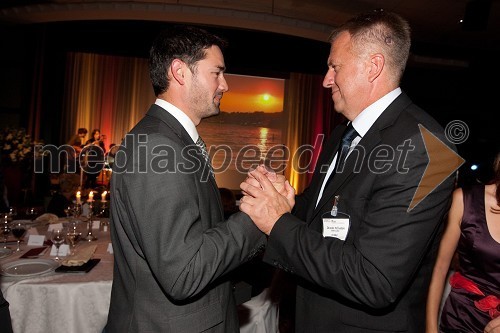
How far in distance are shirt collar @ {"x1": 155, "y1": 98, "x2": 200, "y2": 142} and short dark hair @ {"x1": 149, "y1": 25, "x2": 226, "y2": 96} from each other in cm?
9

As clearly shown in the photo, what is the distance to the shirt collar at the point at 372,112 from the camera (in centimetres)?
145

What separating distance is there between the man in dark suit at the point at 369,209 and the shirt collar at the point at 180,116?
0.30 m

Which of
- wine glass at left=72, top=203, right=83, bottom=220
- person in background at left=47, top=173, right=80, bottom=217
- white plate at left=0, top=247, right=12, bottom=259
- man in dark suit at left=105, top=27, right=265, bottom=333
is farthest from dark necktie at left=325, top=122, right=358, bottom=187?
person in background at left=47, top=173, right=80, bottom=217

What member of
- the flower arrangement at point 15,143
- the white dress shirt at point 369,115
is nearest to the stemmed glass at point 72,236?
the white dress shirt at point 369,115

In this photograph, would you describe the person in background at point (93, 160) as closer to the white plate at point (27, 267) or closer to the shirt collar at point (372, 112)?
the white plate at point (27, 267)

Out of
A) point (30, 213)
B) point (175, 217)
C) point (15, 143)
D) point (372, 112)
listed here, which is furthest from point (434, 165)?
point (15, 143)

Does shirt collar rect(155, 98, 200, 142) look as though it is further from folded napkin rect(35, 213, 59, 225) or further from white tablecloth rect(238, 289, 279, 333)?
folded napkin rect(35, 213, 59, 225)

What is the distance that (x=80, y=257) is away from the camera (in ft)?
7.68

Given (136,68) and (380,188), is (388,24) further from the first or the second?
(136,68)

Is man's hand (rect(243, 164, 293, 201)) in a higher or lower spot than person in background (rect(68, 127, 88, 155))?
lower

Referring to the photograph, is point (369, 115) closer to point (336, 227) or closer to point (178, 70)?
point (336, 227)

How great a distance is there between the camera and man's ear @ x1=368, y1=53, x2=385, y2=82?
4.68ft

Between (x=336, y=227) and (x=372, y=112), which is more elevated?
(x=372, y=112)

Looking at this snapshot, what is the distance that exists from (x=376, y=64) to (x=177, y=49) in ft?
2.62
